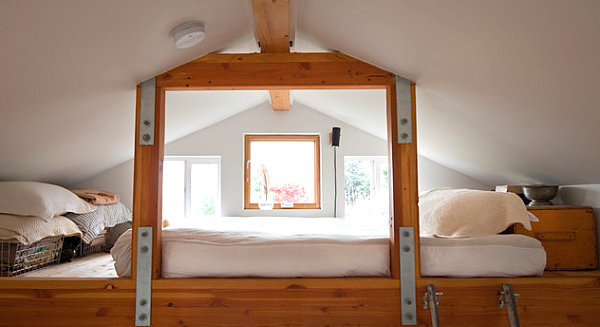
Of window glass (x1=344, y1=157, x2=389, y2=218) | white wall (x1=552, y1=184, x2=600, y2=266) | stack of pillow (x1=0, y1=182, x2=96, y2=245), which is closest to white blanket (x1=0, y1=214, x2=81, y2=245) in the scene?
stack of pillow (x1=0, y1=182, x2=96, y2=245)

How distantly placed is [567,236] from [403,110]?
150cm

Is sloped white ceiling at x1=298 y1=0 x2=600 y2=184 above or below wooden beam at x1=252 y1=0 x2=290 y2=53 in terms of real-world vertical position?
below

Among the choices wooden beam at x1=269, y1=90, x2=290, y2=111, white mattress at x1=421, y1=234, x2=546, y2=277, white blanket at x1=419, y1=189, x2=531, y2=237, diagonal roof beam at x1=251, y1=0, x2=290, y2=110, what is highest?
wooden beam at x1=269, y1=90, x2=290, y2=111

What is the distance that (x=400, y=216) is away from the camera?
86.0 inches

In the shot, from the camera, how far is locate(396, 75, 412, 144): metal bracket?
7.25 ft

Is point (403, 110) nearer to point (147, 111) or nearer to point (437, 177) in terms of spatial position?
point (147, 111)

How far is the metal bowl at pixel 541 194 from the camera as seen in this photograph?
114 inches

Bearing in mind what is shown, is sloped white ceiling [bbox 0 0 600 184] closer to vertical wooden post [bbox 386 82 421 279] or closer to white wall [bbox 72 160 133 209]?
vertical wooden post [bbox 386 82 421 279]

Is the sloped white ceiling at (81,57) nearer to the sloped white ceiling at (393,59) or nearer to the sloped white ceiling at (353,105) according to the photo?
the sloped white ceiling at (393,59)

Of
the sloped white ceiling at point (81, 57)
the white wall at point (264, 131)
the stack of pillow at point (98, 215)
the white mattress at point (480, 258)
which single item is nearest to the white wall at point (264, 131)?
the white wall at point (264, 131)

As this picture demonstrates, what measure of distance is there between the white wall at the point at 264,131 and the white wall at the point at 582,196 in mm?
1637

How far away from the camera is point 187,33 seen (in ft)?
6.31

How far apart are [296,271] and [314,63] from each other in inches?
48.8

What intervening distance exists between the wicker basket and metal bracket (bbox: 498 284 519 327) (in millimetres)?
3317
